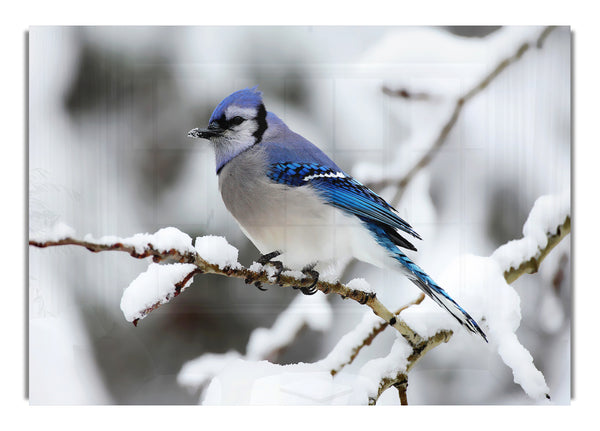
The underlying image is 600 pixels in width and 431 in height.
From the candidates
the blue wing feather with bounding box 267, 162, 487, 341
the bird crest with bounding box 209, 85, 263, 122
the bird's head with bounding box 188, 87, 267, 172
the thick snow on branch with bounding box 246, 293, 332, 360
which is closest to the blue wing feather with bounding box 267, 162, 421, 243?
the blue wing feather with bounding box 267, 162, 487, 341

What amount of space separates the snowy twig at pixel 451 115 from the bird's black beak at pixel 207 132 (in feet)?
2.17

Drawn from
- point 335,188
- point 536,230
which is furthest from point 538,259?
point 335,188

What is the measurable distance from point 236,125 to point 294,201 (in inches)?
15.8

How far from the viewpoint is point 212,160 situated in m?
2.63

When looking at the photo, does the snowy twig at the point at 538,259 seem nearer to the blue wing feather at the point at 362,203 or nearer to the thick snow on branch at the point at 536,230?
the thick snow on branch at the point at 536,230

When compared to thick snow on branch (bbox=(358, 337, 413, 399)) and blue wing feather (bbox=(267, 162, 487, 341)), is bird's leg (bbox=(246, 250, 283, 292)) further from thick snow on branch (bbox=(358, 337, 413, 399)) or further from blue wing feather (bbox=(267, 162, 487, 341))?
thick snow on branch (bbox=(358, 337, 413, 399))

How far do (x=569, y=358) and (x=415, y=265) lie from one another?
837 mm

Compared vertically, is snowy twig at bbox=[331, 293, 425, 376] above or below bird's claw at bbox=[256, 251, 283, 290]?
below

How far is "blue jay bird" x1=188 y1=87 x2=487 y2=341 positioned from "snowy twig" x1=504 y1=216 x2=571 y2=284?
0.29m

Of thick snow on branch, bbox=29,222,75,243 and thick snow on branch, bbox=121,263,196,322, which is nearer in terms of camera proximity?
thick snow on branch, bbox=121,263,196,322

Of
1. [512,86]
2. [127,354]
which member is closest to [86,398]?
[127,354]

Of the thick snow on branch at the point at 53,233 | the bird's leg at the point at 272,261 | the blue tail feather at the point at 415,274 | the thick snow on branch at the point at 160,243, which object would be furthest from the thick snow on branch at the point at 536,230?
the thick snow on branch at the point at 53,233

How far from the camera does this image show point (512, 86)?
2732 mm

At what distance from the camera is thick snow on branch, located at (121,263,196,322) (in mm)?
2256
